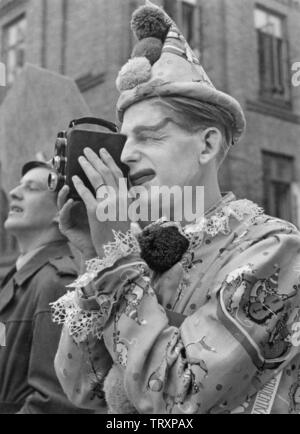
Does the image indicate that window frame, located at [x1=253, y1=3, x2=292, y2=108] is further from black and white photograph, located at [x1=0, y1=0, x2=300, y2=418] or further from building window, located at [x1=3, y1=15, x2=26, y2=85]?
black and white photograph, located at [x1=0, y1=0, x2=300, y2=418]

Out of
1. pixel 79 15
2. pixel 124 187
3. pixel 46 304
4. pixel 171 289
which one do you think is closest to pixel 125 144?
pixel 124 187

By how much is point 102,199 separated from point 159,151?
0.14 metres

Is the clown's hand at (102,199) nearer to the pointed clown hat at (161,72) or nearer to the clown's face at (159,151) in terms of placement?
the clown's face at (159,151)

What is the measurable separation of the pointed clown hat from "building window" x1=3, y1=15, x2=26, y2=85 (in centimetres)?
323

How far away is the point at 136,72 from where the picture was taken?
40.9 inches

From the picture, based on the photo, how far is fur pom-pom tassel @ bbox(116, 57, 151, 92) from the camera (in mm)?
1038

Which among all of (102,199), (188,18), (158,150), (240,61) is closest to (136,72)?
(158,150)

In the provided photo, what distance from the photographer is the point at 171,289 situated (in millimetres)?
945

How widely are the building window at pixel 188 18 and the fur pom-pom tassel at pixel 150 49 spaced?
66.3 inches

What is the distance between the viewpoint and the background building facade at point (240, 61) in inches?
127

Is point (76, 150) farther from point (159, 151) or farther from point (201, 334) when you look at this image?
point (201, 334)

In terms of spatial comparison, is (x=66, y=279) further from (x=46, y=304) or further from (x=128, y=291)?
(x=128, y=291)

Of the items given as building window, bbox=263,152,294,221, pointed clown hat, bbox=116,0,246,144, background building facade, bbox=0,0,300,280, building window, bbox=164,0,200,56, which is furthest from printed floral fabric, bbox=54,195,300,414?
building window, bbox=263,152,294,221
